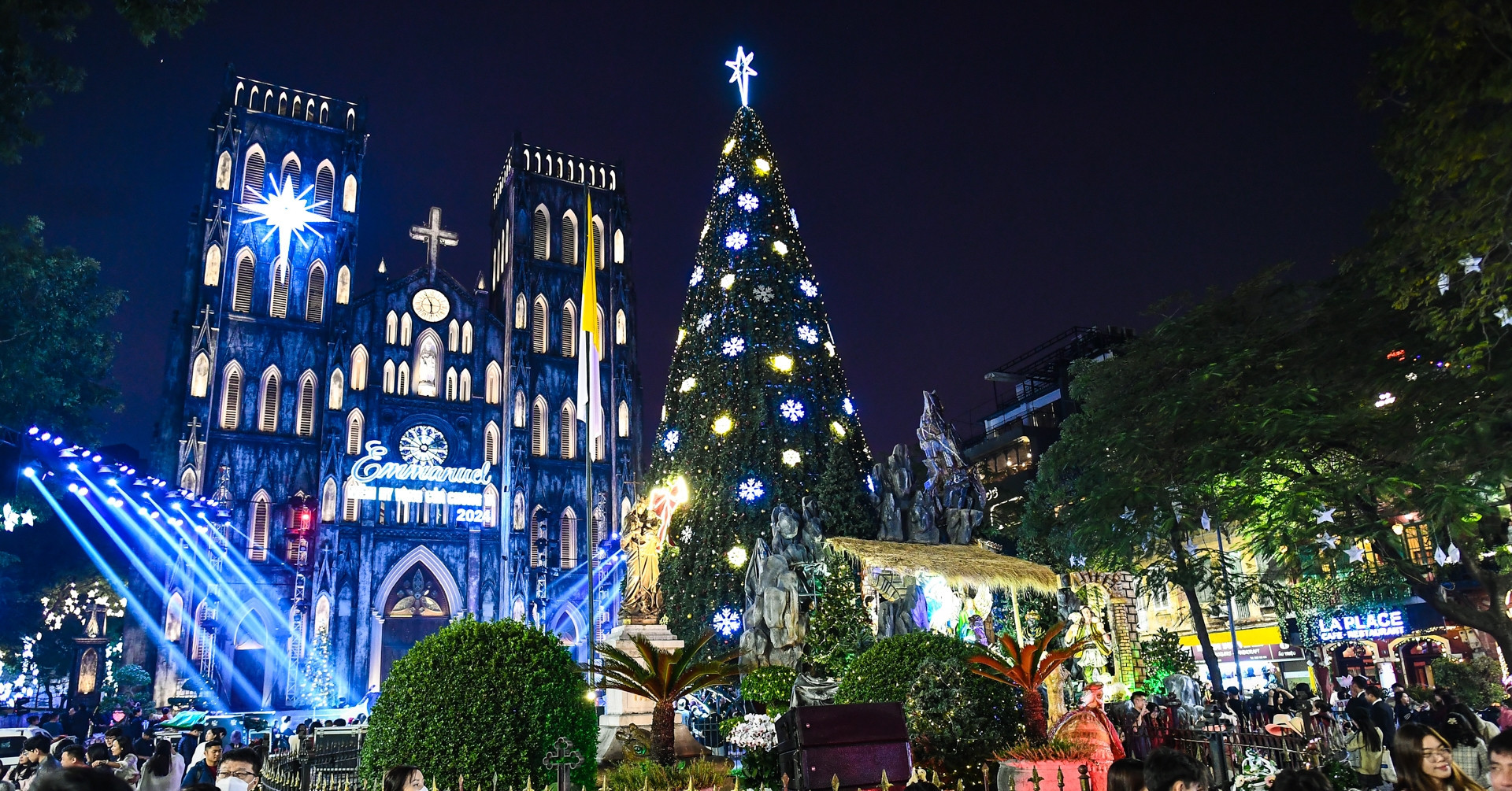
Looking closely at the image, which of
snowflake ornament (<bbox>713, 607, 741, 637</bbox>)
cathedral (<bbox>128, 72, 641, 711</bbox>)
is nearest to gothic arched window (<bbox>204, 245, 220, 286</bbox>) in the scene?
cathedral (<bbox>128, 72, 641, 711</bbox>)

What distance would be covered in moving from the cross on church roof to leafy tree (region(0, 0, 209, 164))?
30939 mm

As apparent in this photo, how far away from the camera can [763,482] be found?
762 inches

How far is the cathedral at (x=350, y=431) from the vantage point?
37406mm

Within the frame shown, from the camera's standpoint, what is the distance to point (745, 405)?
65.3 ft

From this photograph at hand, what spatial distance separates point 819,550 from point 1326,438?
330 inches

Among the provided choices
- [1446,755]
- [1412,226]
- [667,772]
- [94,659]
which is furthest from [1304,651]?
[94,659]

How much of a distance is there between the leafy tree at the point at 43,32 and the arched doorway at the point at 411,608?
28552 mm

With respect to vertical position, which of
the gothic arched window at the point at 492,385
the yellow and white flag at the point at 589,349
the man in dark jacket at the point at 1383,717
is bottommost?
the man in dark jacket at the point at 1383,717

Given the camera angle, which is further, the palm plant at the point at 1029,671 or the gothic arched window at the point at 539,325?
the gothic arched window at the point at 539,325

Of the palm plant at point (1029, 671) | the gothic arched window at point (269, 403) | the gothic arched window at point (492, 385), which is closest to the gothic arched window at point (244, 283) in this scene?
the gothic arched window at point (269, 403)

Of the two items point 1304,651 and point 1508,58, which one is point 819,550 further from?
point 1304,651

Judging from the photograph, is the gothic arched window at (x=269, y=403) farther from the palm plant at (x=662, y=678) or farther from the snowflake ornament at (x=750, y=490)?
the palm plant at (x=662, y=678)

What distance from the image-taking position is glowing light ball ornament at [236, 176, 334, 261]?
42.5 metres

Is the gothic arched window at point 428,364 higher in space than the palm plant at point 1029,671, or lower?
higher
